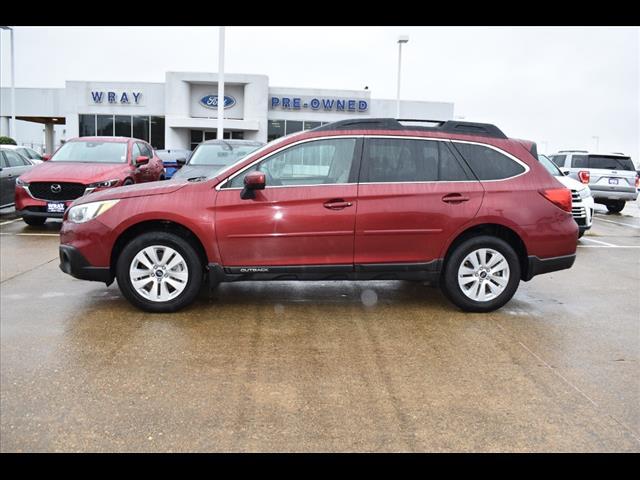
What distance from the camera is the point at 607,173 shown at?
16.9 metres

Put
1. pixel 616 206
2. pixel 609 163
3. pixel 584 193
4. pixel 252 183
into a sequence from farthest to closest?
pixel 616 206 → pixel 609 163 → pixel 584 193 → pixel 252 183

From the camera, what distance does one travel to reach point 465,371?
4.09 metres

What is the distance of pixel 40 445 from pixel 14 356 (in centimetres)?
146

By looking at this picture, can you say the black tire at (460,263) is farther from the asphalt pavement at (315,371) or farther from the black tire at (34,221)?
the black tire at (34,221)

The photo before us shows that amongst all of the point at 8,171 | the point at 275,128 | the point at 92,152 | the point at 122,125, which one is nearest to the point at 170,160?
the point at 8,171

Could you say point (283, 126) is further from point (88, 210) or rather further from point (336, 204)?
point (336, 204)

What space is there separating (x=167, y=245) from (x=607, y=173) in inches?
597

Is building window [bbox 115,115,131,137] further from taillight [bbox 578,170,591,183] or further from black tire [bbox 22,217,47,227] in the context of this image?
taillight [bbox 578,170,591,183]

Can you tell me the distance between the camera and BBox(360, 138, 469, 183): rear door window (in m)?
5.51

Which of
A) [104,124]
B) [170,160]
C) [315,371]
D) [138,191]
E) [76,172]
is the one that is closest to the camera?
[315,371]
